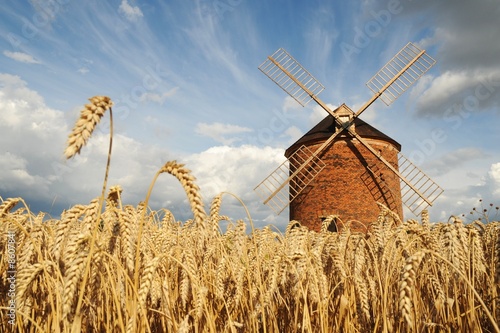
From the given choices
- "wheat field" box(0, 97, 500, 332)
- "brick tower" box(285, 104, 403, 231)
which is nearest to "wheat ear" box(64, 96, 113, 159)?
"wheat field" box(0, 97, 500, 332)

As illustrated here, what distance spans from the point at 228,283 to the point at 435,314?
145 centimetres

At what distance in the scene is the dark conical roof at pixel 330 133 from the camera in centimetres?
1845

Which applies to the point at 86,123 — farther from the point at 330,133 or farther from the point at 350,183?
the point at 330,133

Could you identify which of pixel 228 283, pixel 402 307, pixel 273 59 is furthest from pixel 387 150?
pixel 402 307

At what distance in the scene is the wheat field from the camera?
1.52 m

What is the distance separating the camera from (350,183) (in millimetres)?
17594

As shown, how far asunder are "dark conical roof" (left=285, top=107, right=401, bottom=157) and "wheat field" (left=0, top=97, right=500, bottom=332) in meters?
15.3

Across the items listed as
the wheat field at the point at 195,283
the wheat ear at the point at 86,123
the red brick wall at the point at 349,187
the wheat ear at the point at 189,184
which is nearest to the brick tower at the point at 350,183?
the red brick wall at the point at 349,187

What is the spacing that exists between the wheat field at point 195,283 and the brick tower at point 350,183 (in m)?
14.2

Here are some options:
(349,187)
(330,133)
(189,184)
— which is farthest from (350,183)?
(189,184)

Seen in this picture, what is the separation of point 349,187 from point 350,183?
20cm

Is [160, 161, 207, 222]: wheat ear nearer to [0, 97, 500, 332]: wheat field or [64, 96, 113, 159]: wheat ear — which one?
[0, 97, 500, 332]: wheat field

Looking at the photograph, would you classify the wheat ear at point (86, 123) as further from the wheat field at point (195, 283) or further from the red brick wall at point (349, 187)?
the red brick wall at point (349, 187)

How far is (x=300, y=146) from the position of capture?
1931cm
